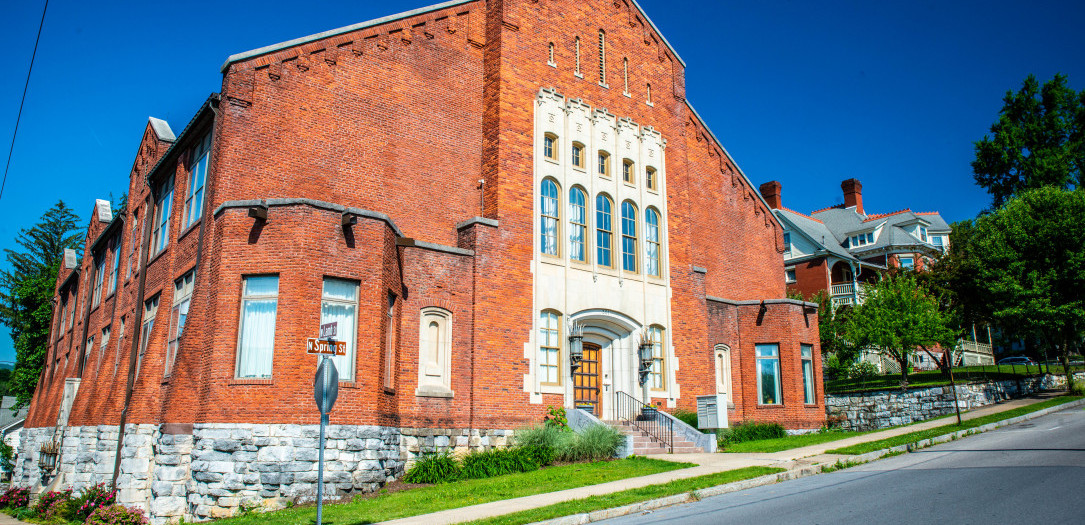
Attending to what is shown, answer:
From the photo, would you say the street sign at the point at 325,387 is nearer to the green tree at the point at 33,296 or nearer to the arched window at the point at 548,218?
the arched window at the point at 548,218

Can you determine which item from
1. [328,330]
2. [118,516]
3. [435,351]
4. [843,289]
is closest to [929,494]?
[328,330]

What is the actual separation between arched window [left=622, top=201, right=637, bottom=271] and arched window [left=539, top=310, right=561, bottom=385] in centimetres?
336

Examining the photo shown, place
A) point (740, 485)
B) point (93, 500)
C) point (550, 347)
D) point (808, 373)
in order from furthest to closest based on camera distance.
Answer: point (808, 373)
point (550, 347)
point (93, 500)
point (740, 485)

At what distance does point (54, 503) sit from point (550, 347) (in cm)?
1413

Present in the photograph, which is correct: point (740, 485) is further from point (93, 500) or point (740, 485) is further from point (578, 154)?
point (93, 500)

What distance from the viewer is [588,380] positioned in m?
21.4

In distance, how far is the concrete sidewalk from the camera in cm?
1102

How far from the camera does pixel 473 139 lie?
20.9 m

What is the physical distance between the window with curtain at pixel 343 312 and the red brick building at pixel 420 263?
0.05 metres

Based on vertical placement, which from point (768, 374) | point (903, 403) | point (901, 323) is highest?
point (901, 323)

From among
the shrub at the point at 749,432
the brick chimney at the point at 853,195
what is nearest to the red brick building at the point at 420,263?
the shrub at the point at 749,432

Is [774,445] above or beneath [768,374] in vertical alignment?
beneath

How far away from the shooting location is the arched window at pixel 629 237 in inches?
890

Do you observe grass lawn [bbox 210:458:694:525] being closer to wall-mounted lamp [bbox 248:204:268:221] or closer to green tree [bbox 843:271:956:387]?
wall-mounted lamp [bbox 248:204:268:221]
